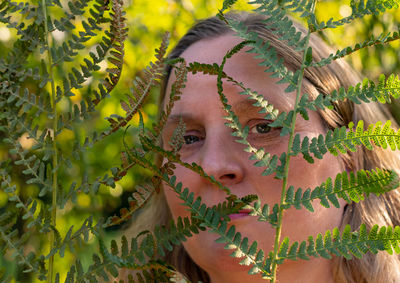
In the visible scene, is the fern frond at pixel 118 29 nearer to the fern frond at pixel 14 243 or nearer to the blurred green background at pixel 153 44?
the fern frond at pixel 14 243

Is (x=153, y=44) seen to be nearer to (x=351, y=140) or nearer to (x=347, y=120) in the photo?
(x=347, y=120)

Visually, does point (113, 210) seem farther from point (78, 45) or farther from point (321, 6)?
point (78, 45)

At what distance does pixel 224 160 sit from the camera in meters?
1.21

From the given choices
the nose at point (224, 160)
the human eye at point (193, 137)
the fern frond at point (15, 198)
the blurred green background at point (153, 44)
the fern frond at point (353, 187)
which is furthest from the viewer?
the blurred green background at point (153, 44)

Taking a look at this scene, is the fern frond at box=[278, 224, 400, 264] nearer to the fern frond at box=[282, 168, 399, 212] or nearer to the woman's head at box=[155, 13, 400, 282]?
the fern frond at box=[282, 168, 399, 212]

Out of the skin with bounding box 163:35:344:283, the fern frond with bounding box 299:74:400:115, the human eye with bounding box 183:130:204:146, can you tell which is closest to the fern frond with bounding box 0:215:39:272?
the fern frond with bounding box 299:74:400:115

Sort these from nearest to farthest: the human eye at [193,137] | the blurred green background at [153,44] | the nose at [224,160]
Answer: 1. the nose at [224,160]
2. the human eye at [193,137]
3. the blurred green background at [153,44]

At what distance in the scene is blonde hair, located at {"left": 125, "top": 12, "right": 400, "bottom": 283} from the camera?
4.56ft

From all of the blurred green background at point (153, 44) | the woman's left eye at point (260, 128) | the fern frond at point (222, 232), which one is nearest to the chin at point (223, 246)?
the woman's left eye at point (260, 128)

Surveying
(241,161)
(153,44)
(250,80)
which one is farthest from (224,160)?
(153,44)

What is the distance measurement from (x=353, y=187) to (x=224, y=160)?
1.82 ft

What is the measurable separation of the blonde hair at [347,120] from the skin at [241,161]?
9cm

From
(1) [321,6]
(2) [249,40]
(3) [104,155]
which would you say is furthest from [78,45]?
(1) [321,6]

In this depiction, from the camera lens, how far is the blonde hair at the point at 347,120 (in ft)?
4.56
